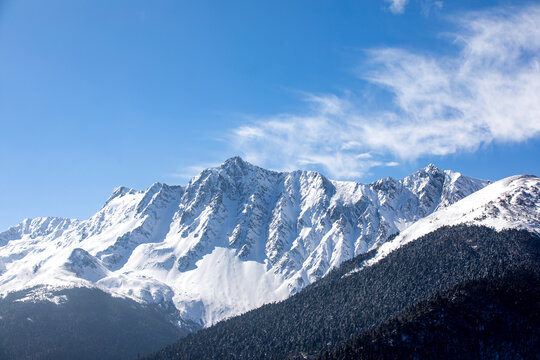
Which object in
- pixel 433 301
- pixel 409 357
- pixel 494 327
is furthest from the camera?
pixel 433 301

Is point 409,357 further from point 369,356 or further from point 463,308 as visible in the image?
point 463,308

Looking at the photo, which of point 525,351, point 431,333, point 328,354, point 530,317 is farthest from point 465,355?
point 328,354

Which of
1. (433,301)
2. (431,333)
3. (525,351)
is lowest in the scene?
(525,351)

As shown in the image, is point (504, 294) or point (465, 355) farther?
point (504, 294)

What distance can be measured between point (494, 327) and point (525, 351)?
1290 cm

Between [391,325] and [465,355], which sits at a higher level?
[391,325]

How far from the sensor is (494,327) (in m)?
182

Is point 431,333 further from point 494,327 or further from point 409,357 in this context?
point 494,327

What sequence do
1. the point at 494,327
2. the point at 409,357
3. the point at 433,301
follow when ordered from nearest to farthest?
the point at 409,357, the point at 494,327, the point at 433,301

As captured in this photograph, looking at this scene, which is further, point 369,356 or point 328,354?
point 328,354

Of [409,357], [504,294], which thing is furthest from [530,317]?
[409,357]

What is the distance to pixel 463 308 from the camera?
611 ft

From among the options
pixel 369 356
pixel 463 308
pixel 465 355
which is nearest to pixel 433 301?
pixel 463 308

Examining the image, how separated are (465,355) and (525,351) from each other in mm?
25195
